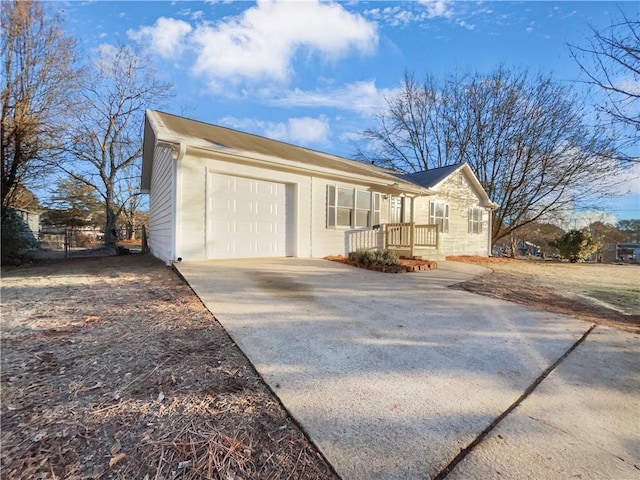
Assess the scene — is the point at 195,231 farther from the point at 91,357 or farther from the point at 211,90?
the point at 211,90

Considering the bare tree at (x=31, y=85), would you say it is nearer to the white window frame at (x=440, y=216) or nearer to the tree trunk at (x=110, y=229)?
the tree trunk at (x=110, y=229)

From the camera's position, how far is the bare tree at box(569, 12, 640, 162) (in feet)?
13.4

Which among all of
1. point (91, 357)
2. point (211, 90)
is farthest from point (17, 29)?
point (91, 357)

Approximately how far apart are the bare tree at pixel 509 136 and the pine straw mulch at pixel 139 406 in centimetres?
1597

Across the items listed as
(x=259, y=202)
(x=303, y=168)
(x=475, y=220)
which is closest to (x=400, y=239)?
(x=303, y=168)

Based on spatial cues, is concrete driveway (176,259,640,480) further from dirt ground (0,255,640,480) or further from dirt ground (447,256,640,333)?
dirt ground (447,256,640,333)

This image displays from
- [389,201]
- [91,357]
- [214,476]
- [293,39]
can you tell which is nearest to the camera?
[214,476]

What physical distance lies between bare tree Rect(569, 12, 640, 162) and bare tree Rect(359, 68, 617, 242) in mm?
9998

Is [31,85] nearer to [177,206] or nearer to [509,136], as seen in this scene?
[177,206]

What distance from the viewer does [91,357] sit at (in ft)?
7.71

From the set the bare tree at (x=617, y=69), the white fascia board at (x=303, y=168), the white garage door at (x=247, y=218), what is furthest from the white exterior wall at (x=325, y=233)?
the bare tree at (x=617, y=69)

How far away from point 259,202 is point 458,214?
35.0 ft

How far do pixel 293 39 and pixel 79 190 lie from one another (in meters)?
20.7

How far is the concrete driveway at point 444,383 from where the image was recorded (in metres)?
1.46
